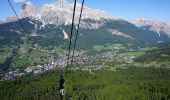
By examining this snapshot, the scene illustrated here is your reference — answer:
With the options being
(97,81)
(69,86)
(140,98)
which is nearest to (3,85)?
(69,86)

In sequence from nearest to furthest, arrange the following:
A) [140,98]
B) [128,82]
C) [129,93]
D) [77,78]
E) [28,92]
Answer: [140,98] → [129,93] → [28,92] → [128,82] → [77,78]

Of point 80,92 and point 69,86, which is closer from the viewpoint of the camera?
point 80,92

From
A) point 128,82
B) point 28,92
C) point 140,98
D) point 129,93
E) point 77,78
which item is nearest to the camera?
point 140,98

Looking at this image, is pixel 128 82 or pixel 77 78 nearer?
pixel 128 82

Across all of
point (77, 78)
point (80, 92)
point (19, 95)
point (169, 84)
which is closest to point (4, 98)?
point (19, 95)

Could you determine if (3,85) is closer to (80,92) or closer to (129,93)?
(80,92)

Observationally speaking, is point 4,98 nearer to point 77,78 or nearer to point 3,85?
point 3,85

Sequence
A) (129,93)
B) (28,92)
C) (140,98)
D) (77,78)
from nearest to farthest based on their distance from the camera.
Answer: (140,98)
(129,93)
(28,92)
(77,78)

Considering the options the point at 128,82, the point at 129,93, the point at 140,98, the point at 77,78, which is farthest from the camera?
the point at 77,78
